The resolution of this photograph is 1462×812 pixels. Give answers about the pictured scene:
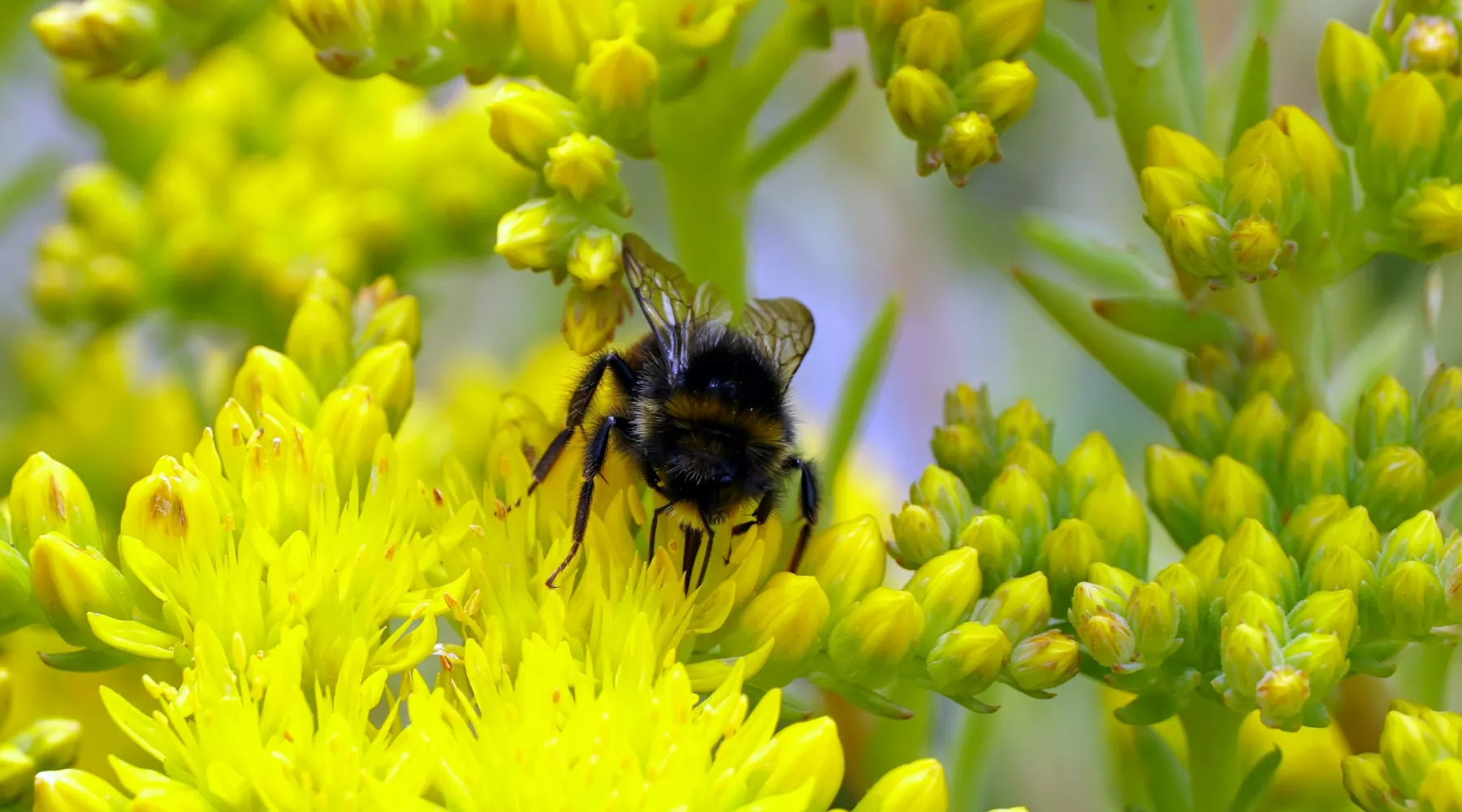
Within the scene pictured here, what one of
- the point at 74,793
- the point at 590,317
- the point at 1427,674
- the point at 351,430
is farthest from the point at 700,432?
the point at 1427,674

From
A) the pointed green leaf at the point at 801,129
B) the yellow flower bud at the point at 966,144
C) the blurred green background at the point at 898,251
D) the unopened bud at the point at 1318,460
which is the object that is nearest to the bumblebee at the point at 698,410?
the pointed green leaf at the point at 801,129

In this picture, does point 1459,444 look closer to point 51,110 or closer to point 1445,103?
point 1445,103

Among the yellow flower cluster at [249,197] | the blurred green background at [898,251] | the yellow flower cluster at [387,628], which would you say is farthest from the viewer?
the blurred green background at [898,251]

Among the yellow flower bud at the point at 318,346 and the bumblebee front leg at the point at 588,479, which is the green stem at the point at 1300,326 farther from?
the yellow flower bud at the point at 318,346

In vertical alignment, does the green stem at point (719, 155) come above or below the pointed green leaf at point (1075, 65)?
below

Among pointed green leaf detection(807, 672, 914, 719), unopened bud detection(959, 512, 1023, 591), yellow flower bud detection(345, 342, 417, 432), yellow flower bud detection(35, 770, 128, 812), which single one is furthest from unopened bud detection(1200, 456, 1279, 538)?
yellow flower bud detection(35, 770, 128, 812)

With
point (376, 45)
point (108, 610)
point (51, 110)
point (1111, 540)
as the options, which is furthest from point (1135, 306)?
point (51, 110)

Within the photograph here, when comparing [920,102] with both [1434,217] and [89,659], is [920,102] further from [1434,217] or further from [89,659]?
[89,659]
